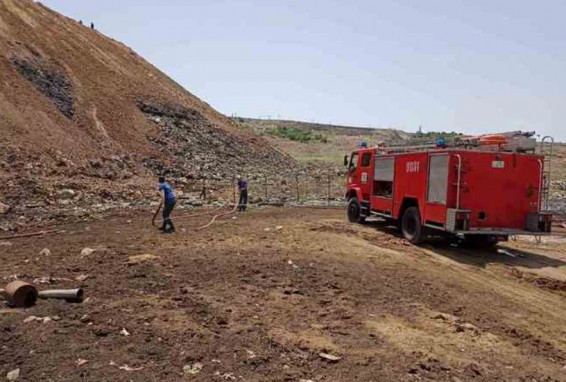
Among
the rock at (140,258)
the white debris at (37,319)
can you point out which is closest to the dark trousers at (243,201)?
the rock at (140,258)

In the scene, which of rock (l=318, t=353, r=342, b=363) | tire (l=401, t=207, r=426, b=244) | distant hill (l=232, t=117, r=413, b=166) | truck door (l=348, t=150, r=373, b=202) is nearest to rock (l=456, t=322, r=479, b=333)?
rock (l=318, t=353, r=342, b=363)

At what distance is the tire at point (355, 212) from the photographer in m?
18.5

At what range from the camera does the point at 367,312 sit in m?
8.01

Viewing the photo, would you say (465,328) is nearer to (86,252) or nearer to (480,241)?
(86,252)

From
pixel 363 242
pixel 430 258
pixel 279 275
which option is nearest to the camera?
pixel 279 275

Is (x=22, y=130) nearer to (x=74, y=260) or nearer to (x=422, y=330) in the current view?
(x=74, y=260)

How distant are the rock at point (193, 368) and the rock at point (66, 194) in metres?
16.4

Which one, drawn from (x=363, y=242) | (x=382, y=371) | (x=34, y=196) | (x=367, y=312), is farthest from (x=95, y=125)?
(x=382, y=371)

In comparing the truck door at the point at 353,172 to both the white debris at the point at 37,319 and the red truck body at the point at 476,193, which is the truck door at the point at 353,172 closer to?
the red truck body at the point at 476,193

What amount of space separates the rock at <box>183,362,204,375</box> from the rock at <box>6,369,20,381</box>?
1539mm

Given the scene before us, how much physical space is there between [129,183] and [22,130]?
521 centimetres

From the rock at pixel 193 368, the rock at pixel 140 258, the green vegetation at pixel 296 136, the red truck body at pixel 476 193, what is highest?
the green vegetation at pixel 296 136

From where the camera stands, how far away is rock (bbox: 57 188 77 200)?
68.1 feet

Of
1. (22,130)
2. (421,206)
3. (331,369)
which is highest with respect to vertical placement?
(22,130)
